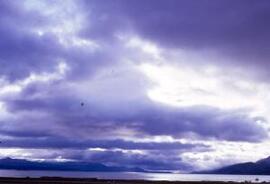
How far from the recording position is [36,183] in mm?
113312

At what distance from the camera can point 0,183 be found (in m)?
109

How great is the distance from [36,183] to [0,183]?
888 cm
